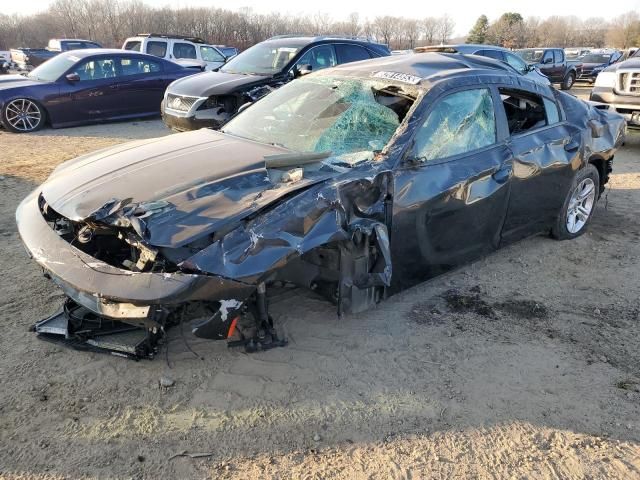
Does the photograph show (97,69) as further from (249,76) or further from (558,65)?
(558,65)

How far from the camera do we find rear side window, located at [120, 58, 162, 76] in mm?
10695

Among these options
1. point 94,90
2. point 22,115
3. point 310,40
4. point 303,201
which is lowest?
point 303,201

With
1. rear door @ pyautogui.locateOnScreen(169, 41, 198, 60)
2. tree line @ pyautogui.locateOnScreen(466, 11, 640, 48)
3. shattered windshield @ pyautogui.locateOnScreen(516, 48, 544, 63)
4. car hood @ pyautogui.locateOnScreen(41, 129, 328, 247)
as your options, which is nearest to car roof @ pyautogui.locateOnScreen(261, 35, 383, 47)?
car hood @ pyautogui.locateOnScreen(41, 129, 328, 247)

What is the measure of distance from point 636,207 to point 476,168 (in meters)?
3.57

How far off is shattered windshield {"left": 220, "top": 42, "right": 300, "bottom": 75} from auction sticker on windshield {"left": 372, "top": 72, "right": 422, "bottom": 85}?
17.0 ft

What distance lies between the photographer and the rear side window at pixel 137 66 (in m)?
10.7

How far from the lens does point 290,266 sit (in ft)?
9.80

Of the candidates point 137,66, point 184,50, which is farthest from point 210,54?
point 137,66

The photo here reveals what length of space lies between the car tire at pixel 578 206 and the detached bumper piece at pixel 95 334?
3847 mm

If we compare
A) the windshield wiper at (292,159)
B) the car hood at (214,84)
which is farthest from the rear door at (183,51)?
the windshield wiper at (292,159)

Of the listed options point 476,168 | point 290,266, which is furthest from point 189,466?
point 476,168

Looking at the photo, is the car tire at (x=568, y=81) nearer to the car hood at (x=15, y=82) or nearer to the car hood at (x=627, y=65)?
the car hood at (x=627, y=65)

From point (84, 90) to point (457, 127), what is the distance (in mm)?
8686

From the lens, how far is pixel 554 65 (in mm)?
20109
